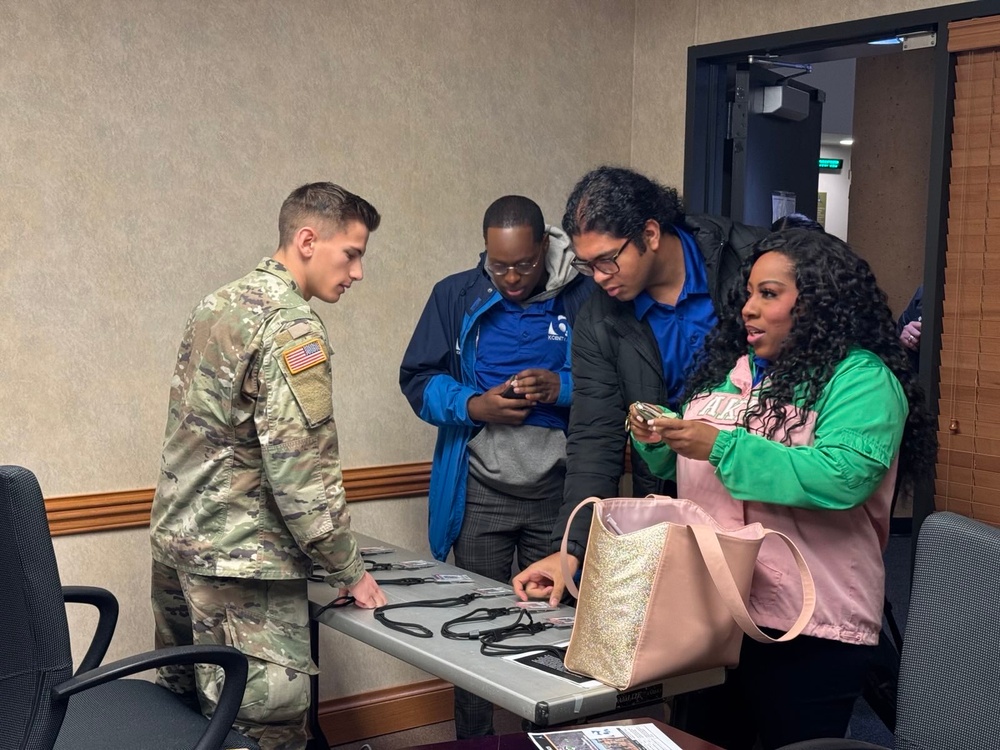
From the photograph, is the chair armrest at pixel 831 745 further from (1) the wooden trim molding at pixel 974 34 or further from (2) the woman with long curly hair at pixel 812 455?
(1) the wooden trim molding at pixel 974 34

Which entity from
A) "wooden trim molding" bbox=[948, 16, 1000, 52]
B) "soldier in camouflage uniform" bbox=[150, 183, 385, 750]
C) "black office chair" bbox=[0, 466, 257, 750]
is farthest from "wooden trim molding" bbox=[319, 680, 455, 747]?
"wooden trim molding" bbox=[948, 16, 1000, 52]

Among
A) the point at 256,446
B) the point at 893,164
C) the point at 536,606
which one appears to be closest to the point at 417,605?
the point at 536,606

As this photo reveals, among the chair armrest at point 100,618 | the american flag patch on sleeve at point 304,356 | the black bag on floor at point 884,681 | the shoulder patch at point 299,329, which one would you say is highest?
the shoulder patch at point 299,329

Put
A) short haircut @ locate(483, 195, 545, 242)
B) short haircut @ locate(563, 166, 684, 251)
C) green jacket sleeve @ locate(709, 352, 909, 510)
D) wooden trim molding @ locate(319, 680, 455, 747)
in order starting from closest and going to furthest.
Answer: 1. green jacket sleeve @ locate(709, 352, 909, 510)
2. short haircut @ locate(563, 166, 684, 251)
3. short haircut @ locate(483, 195, 545, 242)
4. wooden trim molding @ locate(319, 680, 455, 747)

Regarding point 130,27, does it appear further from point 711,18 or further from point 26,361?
point 711,18

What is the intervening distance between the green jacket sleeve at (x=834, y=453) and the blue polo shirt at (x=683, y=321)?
1.82 ft

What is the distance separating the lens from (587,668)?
1903 mm

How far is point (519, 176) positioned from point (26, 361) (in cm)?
173

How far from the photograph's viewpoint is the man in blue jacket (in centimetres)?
300

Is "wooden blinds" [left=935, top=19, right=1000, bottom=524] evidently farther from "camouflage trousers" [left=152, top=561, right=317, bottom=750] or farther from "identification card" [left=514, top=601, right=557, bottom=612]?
"camouflage trousers" [left=152, top=561, right=317, bottom=750]

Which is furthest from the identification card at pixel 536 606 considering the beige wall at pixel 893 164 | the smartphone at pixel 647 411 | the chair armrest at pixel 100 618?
the beige wall at pixel 893 164

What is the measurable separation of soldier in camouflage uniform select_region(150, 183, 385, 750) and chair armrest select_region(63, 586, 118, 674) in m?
0.15

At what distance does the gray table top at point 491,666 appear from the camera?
1.82 meters

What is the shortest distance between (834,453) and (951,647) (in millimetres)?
394
